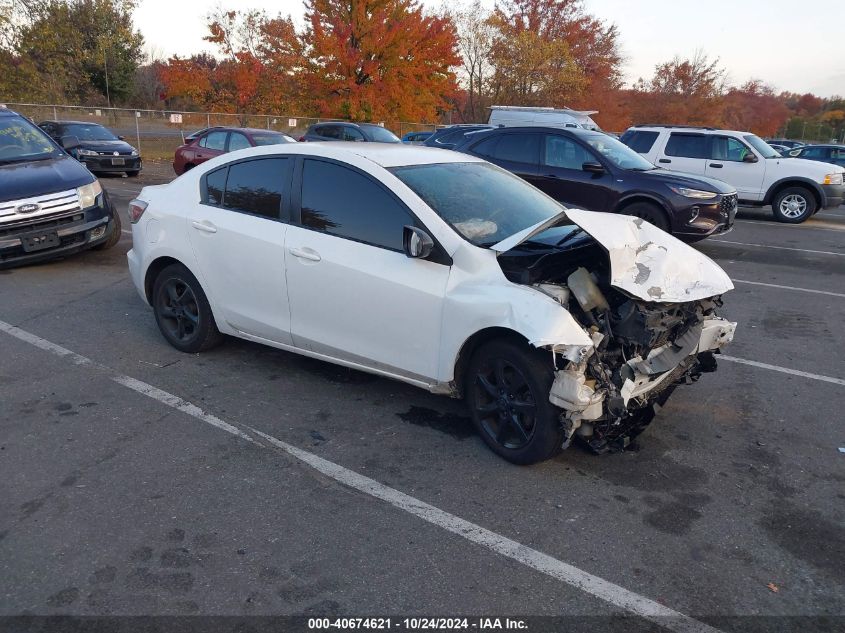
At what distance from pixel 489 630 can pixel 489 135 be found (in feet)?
30.3

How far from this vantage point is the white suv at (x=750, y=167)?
14094mm

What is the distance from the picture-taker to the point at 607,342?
3629mm

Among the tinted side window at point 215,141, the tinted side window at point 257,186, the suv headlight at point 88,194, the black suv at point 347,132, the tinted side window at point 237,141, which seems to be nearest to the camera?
the tinted side window at point 257,186

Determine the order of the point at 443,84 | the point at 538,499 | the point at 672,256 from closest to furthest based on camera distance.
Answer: the point at 538,499 → the point at 672,256 → the point at 443,84

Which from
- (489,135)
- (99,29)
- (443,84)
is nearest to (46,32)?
(99,29)

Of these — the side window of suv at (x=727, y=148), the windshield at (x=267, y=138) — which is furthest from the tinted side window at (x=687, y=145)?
the windshield at (x=267, y=138)

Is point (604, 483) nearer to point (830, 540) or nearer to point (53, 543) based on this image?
point (830, 540)

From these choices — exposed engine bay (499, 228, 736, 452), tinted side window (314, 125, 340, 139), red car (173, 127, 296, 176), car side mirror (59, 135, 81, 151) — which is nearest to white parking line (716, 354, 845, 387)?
exposed engine bay (499, 228, 736, 452)

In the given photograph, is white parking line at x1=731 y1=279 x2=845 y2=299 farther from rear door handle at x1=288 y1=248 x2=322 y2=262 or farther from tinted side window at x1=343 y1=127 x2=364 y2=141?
tinted side window at x1=343 y1=127 x2=364 y2=141

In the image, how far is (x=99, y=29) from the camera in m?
41.1

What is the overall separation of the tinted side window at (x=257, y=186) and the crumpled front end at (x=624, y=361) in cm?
225

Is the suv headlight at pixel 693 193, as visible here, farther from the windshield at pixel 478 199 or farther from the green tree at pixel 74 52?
the green tree at pixel 74 52

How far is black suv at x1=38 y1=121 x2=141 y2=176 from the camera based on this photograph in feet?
60.3

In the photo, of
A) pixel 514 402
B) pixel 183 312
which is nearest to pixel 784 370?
pixel 514 402
